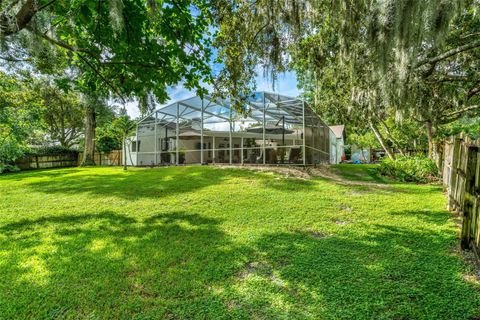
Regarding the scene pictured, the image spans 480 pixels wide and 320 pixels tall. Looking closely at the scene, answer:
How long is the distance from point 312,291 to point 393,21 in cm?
335

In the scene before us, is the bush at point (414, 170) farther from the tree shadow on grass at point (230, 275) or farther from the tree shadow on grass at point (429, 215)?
the tree shadow on grass at point (230, 275)

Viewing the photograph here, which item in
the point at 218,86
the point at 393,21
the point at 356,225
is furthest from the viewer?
the point at 218,86

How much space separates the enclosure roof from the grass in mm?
5928

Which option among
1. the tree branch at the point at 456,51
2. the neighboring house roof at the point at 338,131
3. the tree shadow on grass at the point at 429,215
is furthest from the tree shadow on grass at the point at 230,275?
the neighboring house roof at the point at 338,131

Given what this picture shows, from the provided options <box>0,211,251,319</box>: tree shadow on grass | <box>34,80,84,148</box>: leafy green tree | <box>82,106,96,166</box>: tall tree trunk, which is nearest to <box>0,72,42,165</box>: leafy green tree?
<box>0,211,251,319</box>: tree shadow on grass

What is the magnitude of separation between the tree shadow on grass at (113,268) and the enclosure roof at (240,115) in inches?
262

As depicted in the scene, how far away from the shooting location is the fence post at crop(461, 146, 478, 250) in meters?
2.91

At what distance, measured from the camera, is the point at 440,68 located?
7.55 metres

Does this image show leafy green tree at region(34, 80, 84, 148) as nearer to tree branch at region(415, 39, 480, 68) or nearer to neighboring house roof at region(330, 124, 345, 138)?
tree branch at region(415, 39, 480, 68)

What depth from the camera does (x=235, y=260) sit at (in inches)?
119

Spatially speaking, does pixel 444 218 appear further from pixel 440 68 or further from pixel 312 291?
pixel 440 68

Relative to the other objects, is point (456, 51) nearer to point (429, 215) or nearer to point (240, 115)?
point (429, 215)

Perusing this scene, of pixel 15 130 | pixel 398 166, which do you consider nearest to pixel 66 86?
pixel 15 130

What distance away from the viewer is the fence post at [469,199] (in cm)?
291
